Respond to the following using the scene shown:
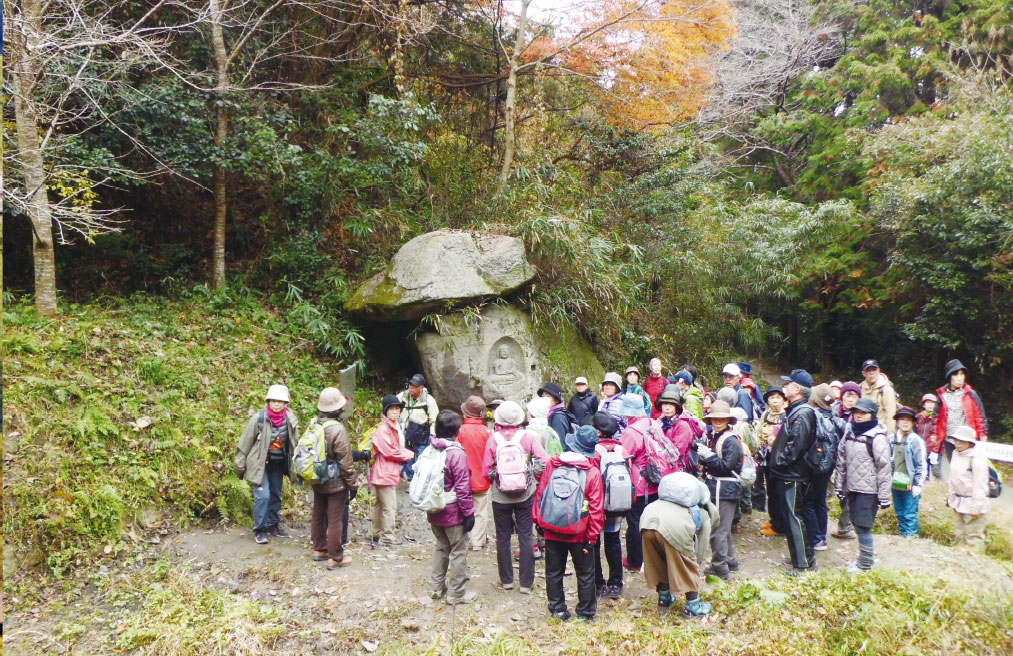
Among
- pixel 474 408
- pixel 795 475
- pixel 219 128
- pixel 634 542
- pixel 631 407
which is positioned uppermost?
pixel 219 128

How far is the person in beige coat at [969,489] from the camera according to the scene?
6598mm

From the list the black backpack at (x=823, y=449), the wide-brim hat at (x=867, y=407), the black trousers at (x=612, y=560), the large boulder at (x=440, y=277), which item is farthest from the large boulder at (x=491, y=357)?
the wide-brim hat at (x=867, y=407)

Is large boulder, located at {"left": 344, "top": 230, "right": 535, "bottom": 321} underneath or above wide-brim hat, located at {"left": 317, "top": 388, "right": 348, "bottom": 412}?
above

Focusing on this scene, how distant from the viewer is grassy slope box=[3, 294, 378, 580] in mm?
6195

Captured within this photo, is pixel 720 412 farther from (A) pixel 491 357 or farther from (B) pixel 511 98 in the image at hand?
(B) pixel 511 98

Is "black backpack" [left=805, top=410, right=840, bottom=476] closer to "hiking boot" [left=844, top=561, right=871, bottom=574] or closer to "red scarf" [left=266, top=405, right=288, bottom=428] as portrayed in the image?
"hiking boot" [left=844, top=561, right=871, bottom=574]

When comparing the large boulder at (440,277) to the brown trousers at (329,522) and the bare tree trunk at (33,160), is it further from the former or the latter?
the brown trousers at (329,522)

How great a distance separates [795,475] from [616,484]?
2.14m

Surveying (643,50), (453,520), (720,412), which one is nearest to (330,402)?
(453,520)

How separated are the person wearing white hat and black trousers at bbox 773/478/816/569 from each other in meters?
5.37

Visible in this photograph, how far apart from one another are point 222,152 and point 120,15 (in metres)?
3.41

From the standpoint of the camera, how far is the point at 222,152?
10180mm

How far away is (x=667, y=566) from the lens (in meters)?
5.45

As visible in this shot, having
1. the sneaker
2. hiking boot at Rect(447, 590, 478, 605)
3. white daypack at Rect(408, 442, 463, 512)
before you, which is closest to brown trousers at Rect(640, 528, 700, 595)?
the sneaker
